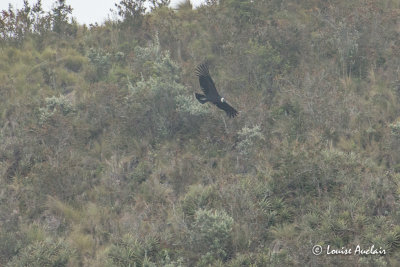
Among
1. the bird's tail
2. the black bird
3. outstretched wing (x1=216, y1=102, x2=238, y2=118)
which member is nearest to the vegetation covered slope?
outstretched wing (x1=216, y1=102, x2=238, y2=118)

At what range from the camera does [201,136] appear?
14.9 m

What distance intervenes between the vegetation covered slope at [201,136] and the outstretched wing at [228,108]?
0.86m

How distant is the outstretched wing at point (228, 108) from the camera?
13191 millimetres

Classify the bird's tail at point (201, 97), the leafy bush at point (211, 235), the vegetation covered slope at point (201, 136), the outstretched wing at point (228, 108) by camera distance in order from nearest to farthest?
the leafy bush at point (211, 235), the vegetation covered slope at point (201, 136), the bird's tail at point (201, 97), the outstretched wing at point (228, 108)

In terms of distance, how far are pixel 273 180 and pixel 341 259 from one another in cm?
308

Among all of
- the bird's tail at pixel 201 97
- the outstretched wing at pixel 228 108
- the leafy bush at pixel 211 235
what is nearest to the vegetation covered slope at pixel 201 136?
the leafy bush at pixel 211 235

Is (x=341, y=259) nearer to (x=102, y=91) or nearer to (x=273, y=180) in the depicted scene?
(x=273, y=180)

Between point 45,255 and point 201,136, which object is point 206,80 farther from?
point 45,255

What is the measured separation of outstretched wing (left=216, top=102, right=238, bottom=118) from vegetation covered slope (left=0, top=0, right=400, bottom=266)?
0.86 metres

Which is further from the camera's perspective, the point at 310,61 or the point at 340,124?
the point at 310,61

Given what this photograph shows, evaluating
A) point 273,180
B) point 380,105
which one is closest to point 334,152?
point 273,180

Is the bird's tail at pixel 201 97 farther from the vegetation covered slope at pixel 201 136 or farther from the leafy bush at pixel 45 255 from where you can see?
the leafy bush at pixel 45 255

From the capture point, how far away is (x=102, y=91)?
1596 centimetres

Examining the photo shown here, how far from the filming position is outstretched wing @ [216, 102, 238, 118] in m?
13.2
